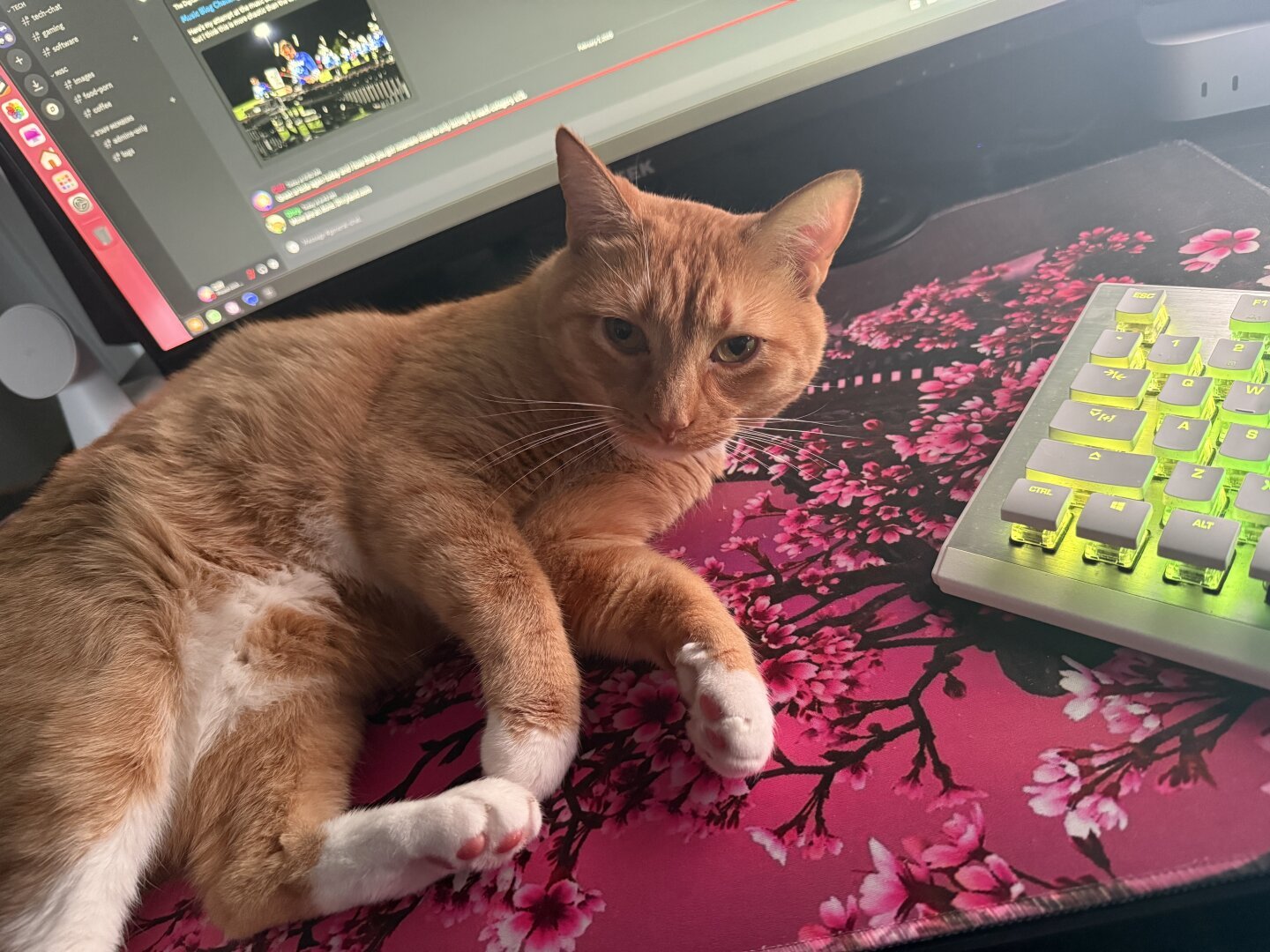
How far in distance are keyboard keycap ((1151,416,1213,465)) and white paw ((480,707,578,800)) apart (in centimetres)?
55

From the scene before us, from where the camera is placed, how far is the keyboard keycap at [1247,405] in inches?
24.1

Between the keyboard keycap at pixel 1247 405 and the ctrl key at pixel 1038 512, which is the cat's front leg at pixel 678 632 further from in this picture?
the keyboard keycap at pixel 1247 405

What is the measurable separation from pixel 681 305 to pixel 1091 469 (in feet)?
1.43

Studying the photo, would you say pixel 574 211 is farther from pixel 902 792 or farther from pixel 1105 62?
pixel 1105 62

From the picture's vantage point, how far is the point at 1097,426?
2.14 ft

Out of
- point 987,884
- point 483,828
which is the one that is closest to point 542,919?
point 483,828

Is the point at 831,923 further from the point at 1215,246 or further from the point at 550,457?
the point at 1215,246

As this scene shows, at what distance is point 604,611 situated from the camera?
2.56ft

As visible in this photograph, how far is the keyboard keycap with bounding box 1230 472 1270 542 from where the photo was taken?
54 cm

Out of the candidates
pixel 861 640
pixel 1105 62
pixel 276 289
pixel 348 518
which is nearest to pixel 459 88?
pixel 276 289

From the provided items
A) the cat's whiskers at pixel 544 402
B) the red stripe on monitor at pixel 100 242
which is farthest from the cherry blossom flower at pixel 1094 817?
the red stripe on monitor at pixel 100 242

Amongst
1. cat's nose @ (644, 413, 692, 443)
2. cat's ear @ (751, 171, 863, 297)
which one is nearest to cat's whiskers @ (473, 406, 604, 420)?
cat's nose @ (644, 413, 692, 443)

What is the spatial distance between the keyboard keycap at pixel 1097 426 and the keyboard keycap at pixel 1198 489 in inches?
2.4

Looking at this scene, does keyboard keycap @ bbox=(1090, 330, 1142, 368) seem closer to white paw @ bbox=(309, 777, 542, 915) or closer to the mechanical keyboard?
the mechanical keyboard
